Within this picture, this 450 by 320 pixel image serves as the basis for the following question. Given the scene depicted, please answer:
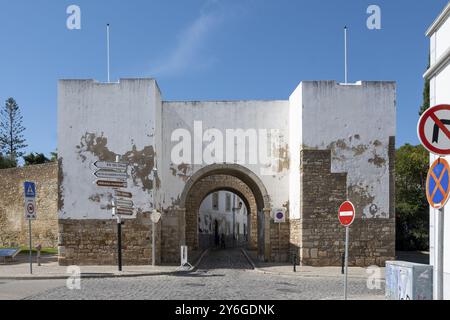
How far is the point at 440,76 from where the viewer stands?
31.1ft

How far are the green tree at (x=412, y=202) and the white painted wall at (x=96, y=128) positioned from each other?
16.0 meters

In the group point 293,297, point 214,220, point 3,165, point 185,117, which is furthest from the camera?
point 3,165

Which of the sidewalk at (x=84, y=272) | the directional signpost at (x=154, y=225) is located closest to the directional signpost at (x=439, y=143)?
the sidewalk at (x=84, y=272)

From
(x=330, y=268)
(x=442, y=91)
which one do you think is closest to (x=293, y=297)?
(x=442, y=91)

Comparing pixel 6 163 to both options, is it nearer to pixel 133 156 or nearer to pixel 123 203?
pixel 133 156

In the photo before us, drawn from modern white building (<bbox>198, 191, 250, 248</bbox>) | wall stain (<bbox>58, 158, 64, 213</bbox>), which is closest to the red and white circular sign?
wall stain (<bbox>58, 158, 64, 213</bbox>)

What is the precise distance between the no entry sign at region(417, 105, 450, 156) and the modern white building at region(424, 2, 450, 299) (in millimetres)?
3807

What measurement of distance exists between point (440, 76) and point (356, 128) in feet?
30.8

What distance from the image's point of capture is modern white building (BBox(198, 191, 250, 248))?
39.1 m

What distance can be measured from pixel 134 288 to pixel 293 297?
3993 mm

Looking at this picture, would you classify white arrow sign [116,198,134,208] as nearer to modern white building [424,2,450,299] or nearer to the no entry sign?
modern white building [424,2,450,299]

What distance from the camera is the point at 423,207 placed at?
2844 centimetres

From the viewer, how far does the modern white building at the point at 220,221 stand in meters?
39.1

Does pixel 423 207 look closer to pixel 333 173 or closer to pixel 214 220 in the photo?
pixel 333 173
